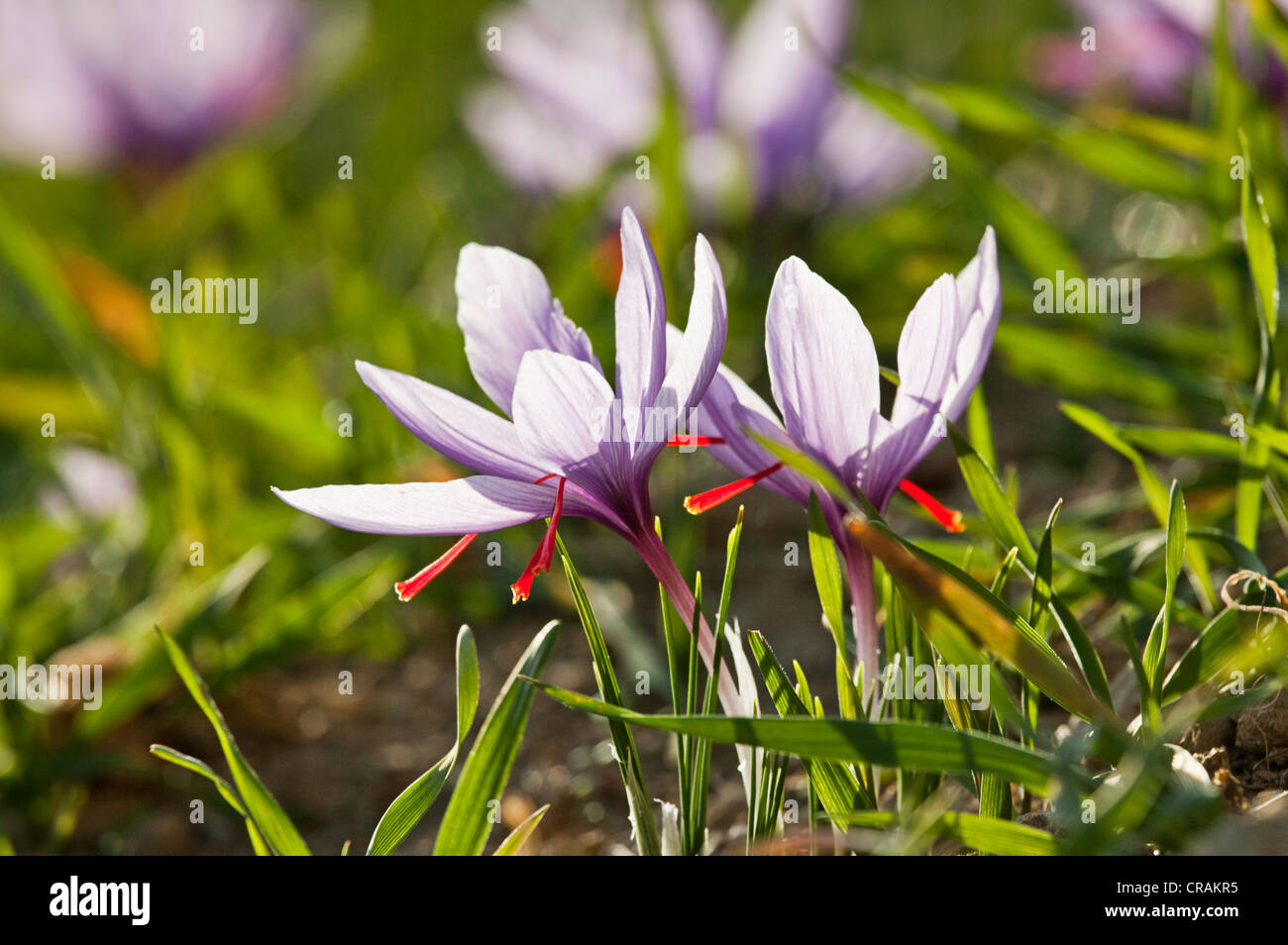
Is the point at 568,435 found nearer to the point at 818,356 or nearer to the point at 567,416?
the point at 567,416

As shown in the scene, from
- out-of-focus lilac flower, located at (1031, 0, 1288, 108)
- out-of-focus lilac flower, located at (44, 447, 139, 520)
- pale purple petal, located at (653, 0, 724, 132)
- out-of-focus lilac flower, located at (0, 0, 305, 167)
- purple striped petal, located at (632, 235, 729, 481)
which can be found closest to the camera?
purple striped petal, located at (632, 235, 729, 481)

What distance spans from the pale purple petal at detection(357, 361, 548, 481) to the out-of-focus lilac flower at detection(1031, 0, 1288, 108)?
78 cm

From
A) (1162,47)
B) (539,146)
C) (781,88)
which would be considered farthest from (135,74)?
(1162,47)

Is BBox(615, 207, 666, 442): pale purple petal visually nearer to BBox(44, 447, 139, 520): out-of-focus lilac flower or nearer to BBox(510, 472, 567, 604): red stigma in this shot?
BBox(510, 472, 567, 604): red stigma

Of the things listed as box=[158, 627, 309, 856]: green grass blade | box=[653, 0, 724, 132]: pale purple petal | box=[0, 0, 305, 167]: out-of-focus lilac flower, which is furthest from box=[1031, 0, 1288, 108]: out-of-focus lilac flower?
box=[0, 0, 305, 167]: out-of-focus lilac flower

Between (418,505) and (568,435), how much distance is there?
3.1 inches

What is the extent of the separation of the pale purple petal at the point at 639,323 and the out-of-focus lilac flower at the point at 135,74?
1.64 meters

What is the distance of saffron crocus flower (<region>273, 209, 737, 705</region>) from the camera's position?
0.55 m

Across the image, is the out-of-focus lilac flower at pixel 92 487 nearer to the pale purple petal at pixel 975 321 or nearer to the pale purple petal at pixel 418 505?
the pale purple petal at pixel 418 505

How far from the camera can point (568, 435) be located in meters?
0.57

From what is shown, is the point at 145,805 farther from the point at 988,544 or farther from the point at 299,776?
the point at 988,544

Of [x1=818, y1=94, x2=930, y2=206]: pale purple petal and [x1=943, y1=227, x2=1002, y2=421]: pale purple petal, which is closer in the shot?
[x1=943, y1=227, x2=1002, y2=421]: pale purple petal

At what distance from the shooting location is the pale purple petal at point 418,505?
56 cm

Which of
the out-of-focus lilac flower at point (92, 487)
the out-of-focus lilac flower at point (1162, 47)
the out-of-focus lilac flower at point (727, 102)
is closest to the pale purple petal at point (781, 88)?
the out-of-focus lilac flower at point (727, 102)
